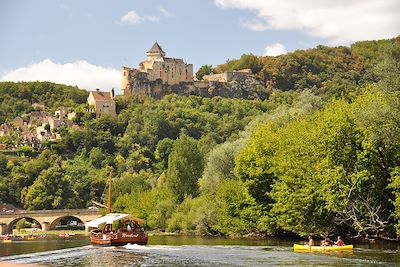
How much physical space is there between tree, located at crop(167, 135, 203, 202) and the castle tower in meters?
110

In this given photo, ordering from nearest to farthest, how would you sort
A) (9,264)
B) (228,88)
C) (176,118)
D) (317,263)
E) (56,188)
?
1. (9,264)
2. (317,263)
3. (56,188)
4. (176,118)
5. (228,88)

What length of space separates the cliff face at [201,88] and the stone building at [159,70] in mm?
665

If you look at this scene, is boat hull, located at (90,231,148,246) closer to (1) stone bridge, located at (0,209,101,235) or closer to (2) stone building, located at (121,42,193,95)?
(1) stone bridge, located at (0,209,101,235)

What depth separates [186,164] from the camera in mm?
82188

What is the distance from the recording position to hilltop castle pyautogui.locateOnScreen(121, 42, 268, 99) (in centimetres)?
18275

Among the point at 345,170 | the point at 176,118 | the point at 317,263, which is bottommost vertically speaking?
the point at 317,263

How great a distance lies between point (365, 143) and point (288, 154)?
803cm

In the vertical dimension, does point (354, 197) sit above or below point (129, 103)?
below

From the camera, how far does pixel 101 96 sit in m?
177

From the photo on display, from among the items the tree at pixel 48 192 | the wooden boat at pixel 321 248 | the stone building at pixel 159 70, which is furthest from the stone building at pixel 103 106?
the wooden boat at pixel 321 248

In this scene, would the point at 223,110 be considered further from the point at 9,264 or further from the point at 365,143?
the point at 9,264

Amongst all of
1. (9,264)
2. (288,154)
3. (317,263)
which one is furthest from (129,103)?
(9,264)

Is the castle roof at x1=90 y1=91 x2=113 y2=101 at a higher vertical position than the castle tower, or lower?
lower

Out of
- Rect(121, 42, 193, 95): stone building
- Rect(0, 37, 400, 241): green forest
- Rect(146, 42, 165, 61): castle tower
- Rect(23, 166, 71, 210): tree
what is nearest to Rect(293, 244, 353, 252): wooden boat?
Rect(0, 37, 400, 241): green forest
